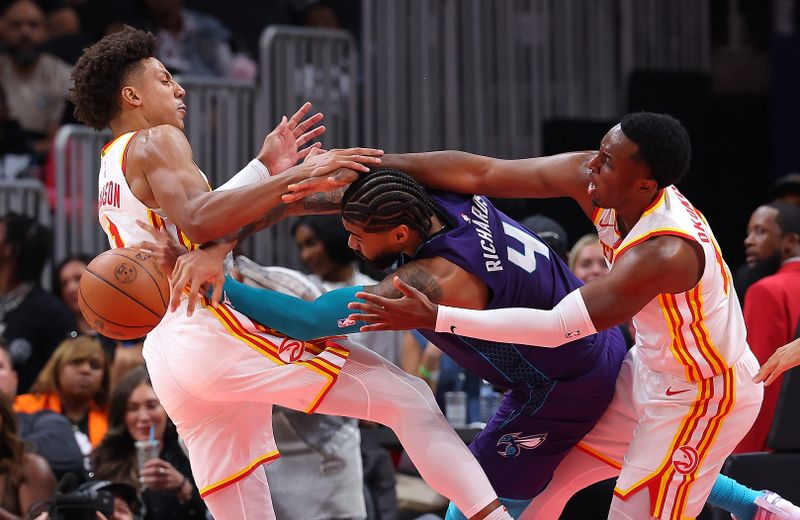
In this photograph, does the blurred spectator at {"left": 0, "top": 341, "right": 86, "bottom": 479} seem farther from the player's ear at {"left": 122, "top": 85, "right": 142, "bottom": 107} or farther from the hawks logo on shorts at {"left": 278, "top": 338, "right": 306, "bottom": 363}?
the hawks logo on shorts at {"left": 278, "top": 338, "right": 306, "bottom": 363}

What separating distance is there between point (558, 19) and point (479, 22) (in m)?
0.67

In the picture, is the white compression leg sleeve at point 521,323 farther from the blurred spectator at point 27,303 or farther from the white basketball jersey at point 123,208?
the blurred spectator at point 27,303

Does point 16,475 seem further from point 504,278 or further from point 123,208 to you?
point 504,278

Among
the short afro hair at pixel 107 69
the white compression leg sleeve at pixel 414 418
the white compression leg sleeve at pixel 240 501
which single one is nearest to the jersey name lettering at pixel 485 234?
the white compression leg sleeve at pixel 414 418

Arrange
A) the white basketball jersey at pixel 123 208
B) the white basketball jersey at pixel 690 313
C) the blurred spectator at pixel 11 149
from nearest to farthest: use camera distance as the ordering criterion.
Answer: the white basketball jersey at pixel 690 313, the white basketball jersey at pixel 123 208, the blurred spectator at pixel 11 149

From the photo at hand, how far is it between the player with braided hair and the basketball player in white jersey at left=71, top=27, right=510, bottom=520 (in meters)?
0.10

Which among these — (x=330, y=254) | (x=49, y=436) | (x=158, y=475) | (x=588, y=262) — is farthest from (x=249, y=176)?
(x=588, y=262)

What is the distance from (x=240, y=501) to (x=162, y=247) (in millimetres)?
974

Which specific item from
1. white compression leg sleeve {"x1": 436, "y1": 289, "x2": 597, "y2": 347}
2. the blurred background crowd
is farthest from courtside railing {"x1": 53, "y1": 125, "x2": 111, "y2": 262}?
white compression leg sleeve {"x1": 436, "y1": 289, "x2": 597, "y2": 347}

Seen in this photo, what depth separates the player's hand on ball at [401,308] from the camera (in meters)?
4.22

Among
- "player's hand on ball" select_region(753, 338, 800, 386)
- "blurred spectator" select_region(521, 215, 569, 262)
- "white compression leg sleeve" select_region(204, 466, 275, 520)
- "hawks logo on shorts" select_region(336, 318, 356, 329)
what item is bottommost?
"white compression leg sleeve" select_region(204, 466, 275, 520)

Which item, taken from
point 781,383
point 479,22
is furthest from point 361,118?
point 781,383

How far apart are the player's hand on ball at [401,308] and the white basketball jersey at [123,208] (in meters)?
0.82

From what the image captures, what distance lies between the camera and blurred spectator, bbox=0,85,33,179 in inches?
376
